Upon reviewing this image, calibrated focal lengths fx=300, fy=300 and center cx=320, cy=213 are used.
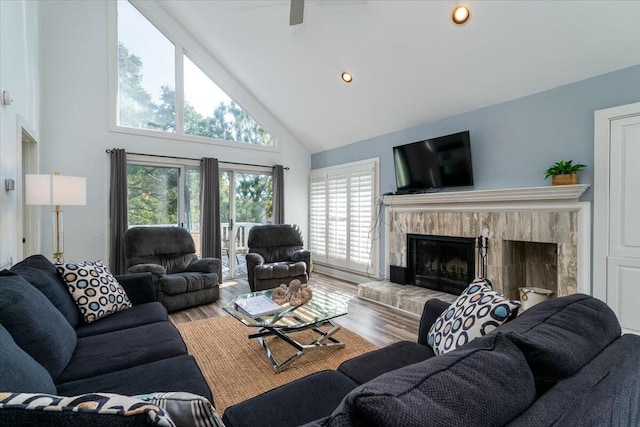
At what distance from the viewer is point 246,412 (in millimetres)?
1132

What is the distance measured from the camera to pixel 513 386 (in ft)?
2.29

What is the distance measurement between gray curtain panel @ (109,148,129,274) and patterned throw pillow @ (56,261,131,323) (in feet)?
6.96

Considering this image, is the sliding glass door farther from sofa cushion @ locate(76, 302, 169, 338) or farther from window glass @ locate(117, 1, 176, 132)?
sofa cushion @ locate(76, 302, 169, 338)

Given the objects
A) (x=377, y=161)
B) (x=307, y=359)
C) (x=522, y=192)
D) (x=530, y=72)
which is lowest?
(x=307, y=359)

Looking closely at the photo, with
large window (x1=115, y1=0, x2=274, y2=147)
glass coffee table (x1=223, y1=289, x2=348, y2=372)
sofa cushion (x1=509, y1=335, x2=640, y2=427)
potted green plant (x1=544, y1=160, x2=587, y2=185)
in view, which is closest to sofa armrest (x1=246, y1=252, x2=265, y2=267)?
glass coffee table (x1=223, y1=289, x2=348, y2=372)

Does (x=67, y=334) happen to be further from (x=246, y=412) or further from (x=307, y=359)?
(x=307, y=359)

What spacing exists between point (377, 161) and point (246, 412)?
4.23 m

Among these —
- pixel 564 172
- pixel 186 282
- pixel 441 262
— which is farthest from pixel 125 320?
pixel 564 172

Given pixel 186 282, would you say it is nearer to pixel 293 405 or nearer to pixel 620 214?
pixel 293 405

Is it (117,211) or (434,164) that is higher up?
(434,164)

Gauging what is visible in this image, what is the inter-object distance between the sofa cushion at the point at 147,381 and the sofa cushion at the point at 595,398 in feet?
3.85

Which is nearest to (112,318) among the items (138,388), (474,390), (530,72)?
(138,388)

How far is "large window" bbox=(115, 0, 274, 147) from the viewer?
176 inches

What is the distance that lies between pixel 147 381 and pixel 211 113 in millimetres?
4786
